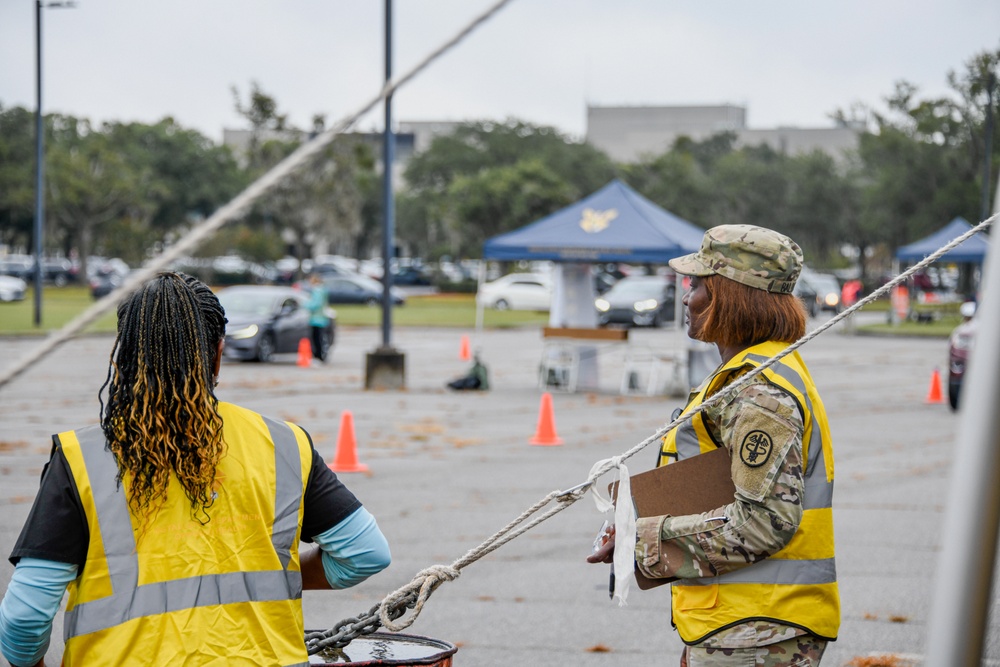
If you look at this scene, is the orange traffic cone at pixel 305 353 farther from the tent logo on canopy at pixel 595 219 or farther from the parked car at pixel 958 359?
the parked car at pixel 958 359

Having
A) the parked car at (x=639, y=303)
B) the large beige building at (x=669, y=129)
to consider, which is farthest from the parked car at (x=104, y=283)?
the large beige building at (x=669, y=129)

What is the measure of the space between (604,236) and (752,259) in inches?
599

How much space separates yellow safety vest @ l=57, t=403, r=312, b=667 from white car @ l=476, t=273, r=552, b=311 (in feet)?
150

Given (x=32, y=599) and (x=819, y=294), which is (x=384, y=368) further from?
(x=819, y=294)

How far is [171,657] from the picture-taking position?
222 cm

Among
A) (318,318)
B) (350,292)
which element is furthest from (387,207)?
(350,292)

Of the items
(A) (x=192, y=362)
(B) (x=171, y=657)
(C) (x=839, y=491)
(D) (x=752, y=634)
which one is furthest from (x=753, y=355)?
(C) (x=839, y=491)

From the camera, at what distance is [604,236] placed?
59.0 ft

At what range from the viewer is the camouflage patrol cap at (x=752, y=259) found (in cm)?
283

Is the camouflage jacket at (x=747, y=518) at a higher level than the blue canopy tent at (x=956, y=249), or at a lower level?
lower

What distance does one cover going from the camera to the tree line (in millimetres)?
56500

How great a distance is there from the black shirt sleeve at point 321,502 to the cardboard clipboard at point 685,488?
697 millimetres

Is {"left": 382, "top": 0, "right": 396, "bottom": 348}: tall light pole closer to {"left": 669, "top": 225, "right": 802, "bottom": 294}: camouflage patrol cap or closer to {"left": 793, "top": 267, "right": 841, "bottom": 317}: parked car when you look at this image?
{"left": 669, "top": 225, "right": 802, "bottom": 294}: camouflage patrol cap

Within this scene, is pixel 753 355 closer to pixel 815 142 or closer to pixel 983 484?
pixel 983 484
